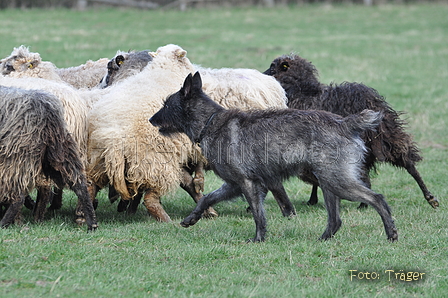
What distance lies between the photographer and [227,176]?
21.4 feet

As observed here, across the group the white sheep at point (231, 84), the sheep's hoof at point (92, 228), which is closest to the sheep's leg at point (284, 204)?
the white sheep at point (231, 84)

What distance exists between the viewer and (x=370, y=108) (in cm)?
829

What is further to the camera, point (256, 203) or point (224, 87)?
point (224, 87)

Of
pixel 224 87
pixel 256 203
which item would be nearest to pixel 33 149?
pixel 256 203

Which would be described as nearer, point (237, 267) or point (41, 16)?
point (237, 267)

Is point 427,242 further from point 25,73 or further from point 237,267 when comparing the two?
point 25,73

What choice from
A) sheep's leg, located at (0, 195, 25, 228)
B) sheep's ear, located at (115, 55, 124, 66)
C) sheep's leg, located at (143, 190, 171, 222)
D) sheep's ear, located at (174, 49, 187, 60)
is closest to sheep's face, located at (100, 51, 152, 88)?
sheep's ear, located at (115, 55, 124, 66)

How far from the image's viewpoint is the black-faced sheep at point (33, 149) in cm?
634

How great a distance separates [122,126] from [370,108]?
10.6ft

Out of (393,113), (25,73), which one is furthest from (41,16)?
(393,113)

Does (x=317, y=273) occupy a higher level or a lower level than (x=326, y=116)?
lower

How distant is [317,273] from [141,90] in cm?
336

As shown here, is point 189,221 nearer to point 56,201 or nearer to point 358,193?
point 358,193

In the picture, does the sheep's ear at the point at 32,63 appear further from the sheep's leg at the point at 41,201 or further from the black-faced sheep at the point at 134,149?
the sheep's leg at the point at 41,201
